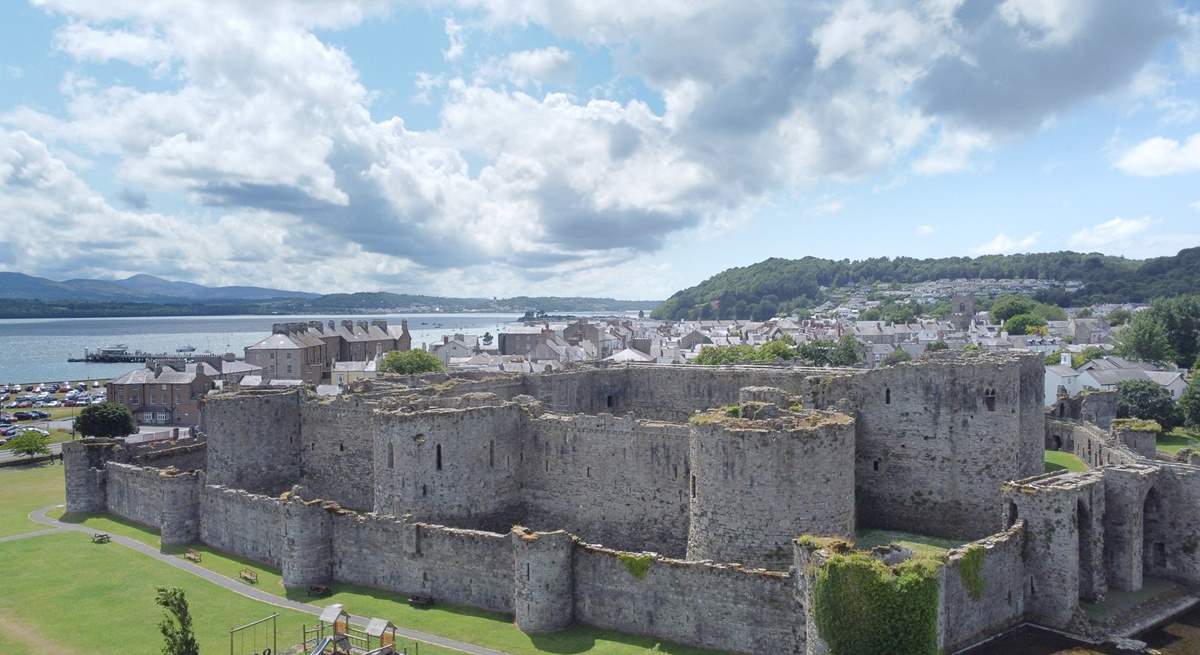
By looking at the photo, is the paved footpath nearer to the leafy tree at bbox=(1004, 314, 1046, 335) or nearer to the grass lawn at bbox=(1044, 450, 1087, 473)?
the grass lawn at bbox=(1044, 450, 1087, 473)

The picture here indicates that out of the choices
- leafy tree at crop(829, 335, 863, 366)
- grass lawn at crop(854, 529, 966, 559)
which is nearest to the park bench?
grass lawn at crop(854, 529, 966, 559)

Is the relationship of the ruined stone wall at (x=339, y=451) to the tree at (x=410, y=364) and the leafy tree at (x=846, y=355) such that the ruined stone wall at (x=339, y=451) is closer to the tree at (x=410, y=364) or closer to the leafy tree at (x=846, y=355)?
the tree at (x=410, y=364)

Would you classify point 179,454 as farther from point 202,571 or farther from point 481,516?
point 481,516

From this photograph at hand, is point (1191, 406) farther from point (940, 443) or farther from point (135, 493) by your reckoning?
point (135, 493)

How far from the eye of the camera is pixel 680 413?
43.4 m

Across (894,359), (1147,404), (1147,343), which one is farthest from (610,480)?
(1147,343)

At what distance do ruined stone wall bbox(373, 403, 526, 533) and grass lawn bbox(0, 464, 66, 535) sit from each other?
814 inches

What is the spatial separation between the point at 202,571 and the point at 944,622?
90.0 ft

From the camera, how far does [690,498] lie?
99.2 feet

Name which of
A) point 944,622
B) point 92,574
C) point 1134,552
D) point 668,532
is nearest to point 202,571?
point 92,574

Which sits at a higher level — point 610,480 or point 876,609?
point 610,480

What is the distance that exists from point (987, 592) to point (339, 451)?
29104 mm

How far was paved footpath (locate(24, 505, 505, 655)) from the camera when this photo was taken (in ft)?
82.2

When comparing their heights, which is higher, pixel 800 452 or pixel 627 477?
pixel 800 452
